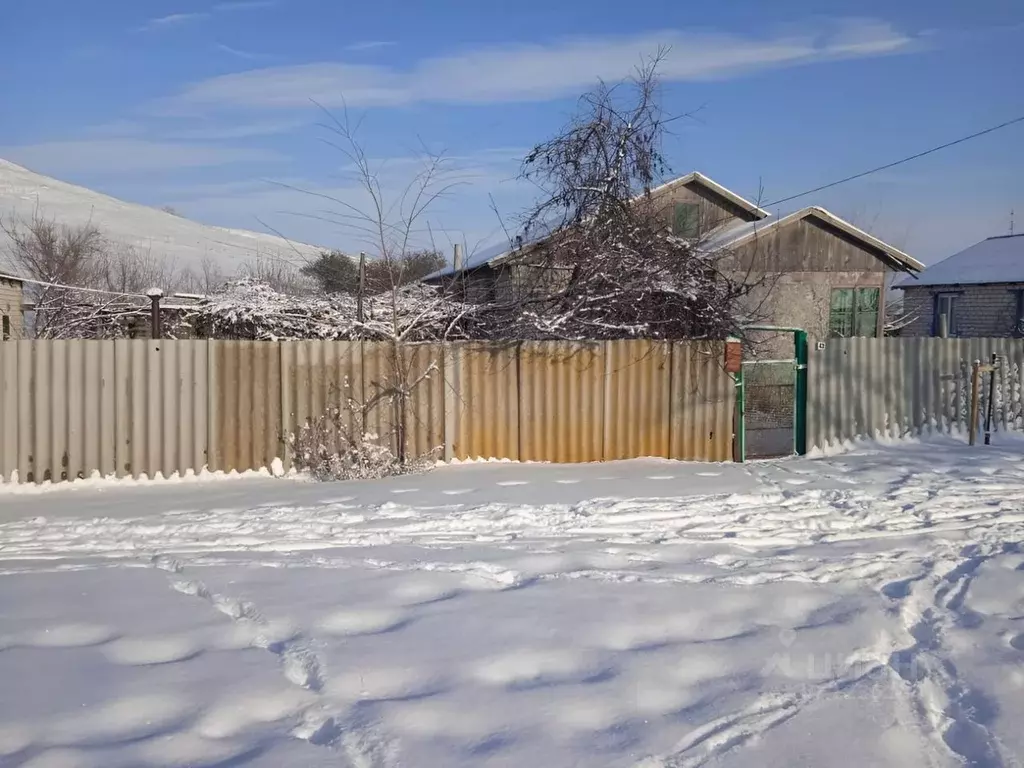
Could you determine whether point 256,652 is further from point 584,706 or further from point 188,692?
point 584,706

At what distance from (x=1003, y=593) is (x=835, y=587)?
114cm

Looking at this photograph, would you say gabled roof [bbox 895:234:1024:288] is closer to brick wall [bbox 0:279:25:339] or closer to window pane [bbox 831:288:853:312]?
window pane [bbox 831:288:853:312]

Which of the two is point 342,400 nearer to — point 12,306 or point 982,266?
point 12,306

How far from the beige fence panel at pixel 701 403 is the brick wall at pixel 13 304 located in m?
15.2

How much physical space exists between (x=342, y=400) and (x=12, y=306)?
14043 millimetres

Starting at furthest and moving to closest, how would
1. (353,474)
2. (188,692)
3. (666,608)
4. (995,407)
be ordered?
(995,407), (353,474), (666,608), (188,692)

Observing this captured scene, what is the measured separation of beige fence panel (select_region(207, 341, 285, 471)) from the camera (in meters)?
10.8

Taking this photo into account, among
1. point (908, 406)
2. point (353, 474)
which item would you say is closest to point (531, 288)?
point (353, 474)

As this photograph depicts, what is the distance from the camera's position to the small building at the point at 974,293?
2844 cm

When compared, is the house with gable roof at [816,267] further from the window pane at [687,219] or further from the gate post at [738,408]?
the gate post at [738,408]

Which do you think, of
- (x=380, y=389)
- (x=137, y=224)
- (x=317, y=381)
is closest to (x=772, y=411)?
(x=380, y=389)

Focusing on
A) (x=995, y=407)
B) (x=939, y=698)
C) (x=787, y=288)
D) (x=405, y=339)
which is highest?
(x=787, y=288)

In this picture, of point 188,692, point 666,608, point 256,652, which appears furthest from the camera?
point 666,608

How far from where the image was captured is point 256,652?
4.88 metres
